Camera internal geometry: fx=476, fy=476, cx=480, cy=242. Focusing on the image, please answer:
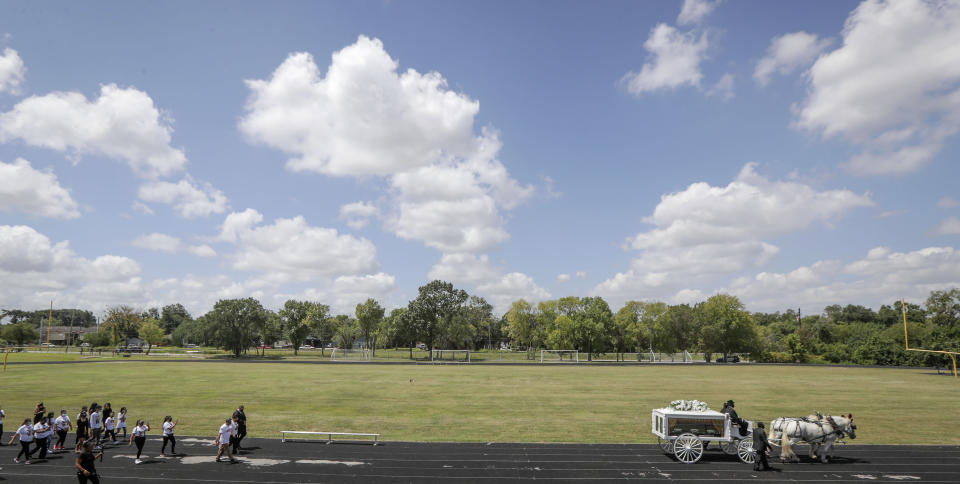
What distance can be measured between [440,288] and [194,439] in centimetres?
7330

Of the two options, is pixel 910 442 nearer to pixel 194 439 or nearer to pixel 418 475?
pixel 418 475

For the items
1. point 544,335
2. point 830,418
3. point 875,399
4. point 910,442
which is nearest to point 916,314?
point 544,335

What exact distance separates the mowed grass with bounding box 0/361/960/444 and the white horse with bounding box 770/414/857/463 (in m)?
5.92

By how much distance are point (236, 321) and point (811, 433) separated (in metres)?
98.7

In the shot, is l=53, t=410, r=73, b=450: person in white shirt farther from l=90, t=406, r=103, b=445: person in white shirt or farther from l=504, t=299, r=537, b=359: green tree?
l=504, t=299, r=537, b=359: green tree

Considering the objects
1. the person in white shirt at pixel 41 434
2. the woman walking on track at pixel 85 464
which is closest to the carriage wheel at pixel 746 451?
the woman walking on track at pixel 85 464

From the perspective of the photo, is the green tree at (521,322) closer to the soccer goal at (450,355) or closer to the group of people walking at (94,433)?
the soccer goal at (450,355)

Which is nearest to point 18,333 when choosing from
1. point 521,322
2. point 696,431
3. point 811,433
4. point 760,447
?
point 521,322

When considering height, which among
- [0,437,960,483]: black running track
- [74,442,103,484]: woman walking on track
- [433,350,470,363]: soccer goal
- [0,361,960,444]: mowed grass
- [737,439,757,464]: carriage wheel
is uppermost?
[74,442,103,484]: woman walking on track

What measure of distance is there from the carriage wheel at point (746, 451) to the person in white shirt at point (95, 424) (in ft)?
91.8

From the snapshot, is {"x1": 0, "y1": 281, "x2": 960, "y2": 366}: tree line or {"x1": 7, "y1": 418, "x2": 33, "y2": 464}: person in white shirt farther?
{"x1": 0, "y1": 281, "x2": 960, "y2": 366}: tree line

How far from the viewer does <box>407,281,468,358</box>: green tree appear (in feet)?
311

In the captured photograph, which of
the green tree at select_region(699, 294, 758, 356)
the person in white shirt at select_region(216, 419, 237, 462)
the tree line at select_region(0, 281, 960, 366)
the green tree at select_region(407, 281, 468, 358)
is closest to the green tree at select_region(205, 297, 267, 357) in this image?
the tree line at select_region(0, 281, 960, 366)

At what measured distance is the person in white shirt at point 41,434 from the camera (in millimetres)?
19781
